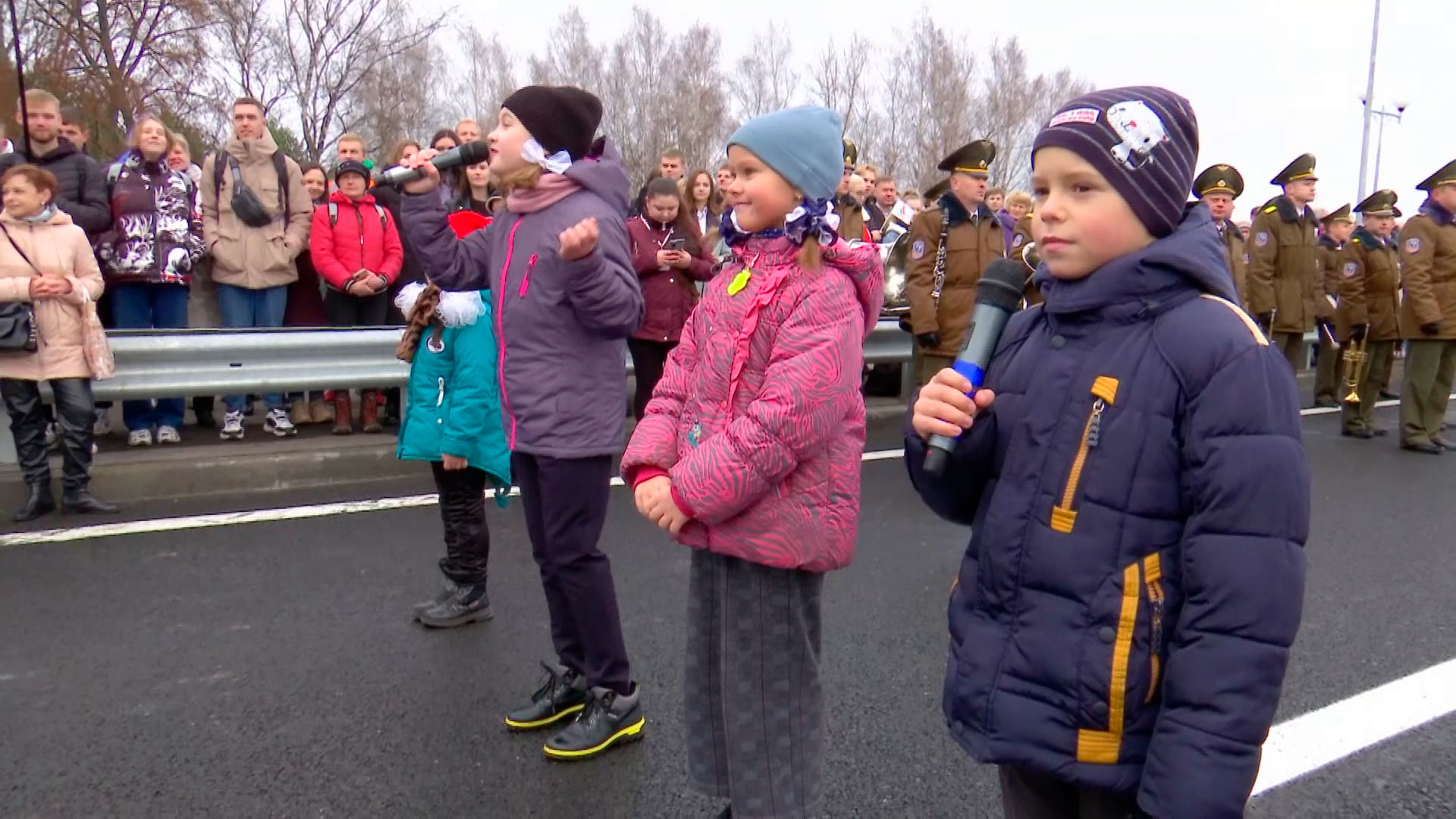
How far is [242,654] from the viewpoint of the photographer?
12.8 ft

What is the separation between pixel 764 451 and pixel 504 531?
348 cm

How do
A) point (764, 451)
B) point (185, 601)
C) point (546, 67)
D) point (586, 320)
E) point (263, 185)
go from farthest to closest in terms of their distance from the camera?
1. point (546, 67)
2. point (263, 185)
3. point (185, 601)
4. point (586, 320)
5. point (764, 451)

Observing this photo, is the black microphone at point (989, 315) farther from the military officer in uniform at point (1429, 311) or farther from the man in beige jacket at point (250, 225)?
the military officer in uniform at point (1429, 311)

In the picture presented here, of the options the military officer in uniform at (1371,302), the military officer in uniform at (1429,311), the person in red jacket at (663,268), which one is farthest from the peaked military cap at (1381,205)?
the person in red jacket at (663,268)

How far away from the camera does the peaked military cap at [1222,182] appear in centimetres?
875

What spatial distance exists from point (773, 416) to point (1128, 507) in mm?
771

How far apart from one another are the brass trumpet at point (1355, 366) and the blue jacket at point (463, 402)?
8075 mm

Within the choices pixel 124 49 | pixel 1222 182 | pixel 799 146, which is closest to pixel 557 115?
pixel 799 146

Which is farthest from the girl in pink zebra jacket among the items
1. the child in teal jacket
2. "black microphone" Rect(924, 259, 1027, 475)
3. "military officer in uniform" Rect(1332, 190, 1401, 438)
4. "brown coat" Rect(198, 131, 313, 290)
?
"military officer in uniform" Rect(1332, 190, 1401, 438)

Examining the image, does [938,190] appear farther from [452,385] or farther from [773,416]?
[773,416]

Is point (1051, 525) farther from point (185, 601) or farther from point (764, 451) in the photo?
point (185, 601)

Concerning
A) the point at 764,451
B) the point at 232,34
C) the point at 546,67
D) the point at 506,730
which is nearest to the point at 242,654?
the point at 506,730

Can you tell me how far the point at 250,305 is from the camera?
7762 millimetres

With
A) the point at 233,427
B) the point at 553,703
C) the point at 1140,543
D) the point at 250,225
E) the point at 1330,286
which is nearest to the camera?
the point at 1140,543
